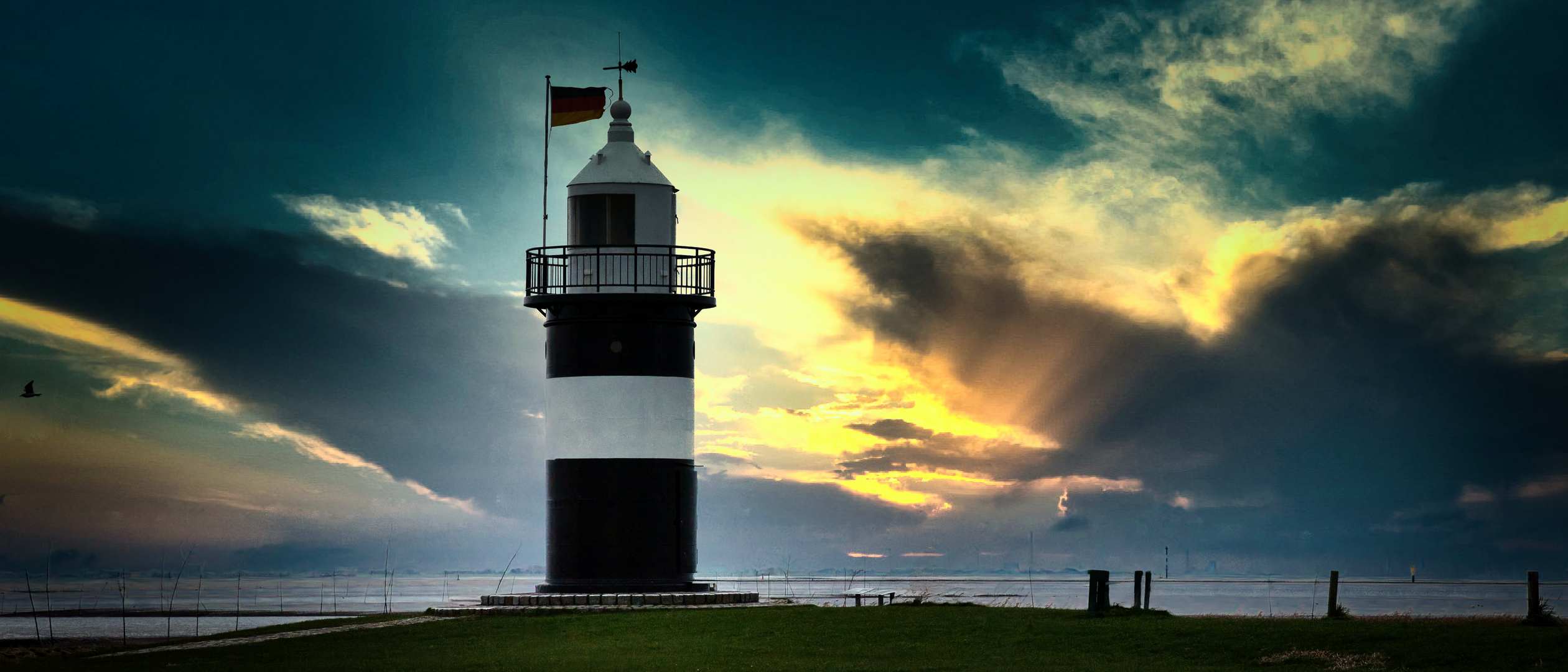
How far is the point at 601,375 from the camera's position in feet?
94.4

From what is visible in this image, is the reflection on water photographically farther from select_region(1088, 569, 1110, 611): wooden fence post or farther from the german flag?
Answer: select_region(1088, 569, 1110, 611): wooden fence post

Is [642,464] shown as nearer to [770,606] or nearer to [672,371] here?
[672,371]

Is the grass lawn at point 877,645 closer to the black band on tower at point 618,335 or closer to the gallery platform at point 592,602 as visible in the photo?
the gallery platform at point 592,602

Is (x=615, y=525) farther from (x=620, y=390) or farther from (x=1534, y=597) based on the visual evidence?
(x=1534, y=597)

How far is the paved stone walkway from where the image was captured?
25359 millimetres

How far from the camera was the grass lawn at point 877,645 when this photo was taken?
19.5m

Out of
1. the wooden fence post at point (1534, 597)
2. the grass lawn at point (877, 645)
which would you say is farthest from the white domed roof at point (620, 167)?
the wooden fence post at point (1534, 597)

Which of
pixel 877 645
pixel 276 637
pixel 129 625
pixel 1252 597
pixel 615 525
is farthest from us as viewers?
pixel 1252 597

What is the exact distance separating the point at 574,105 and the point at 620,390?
680cm

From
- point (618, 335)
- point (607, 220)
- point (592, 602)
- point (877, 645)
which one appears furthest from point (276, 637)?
point (877, 645)

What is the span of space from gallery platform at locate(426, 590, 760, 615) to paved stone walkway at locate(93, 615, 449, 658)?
0.88 meters

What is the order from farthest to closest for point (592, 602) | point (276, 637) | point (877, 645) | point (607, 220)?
point (607, 220) → point (592, 602) → point (276, 637) → point (877, 645)

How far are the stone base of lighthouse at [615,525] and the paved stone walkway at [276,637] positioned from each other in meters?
2.91

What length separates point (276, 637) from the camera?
26781mm
